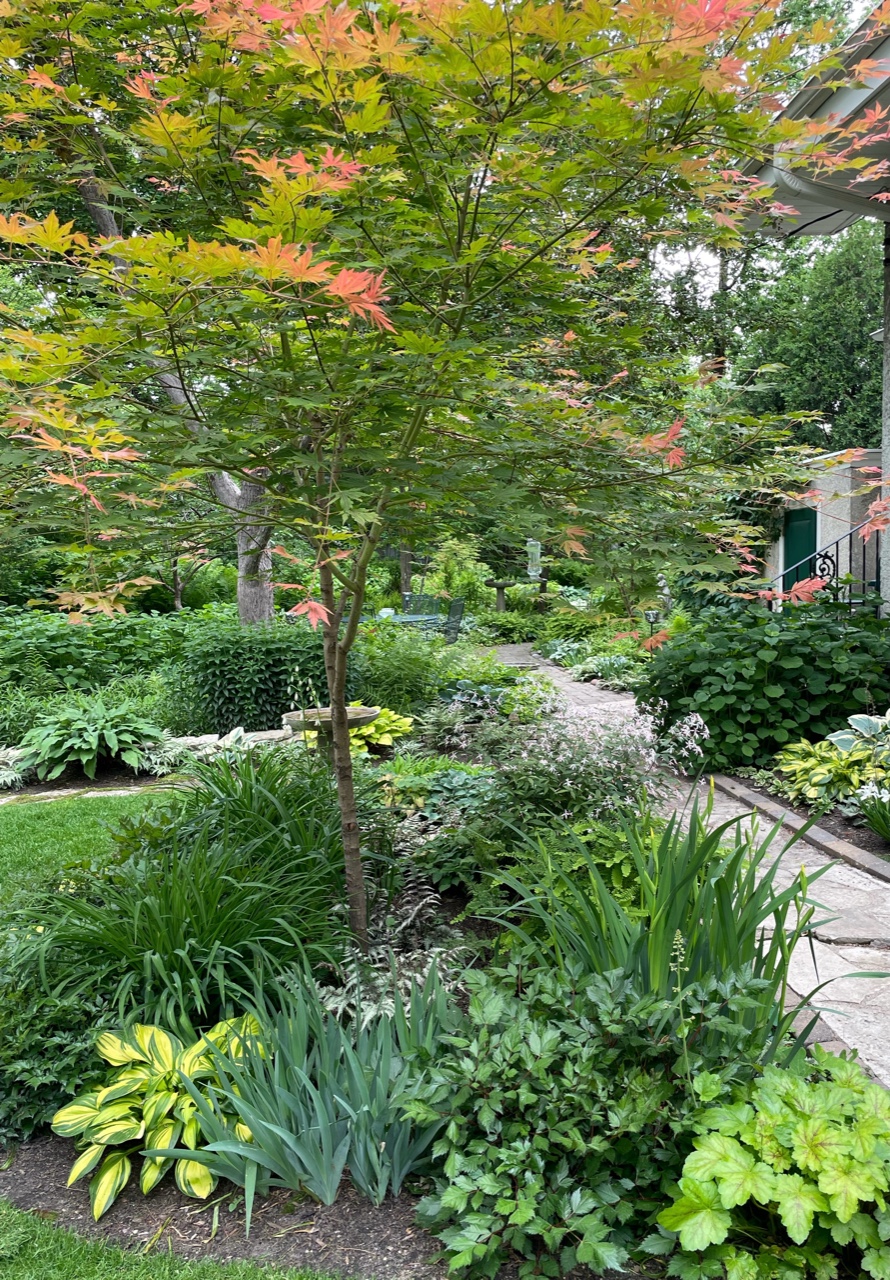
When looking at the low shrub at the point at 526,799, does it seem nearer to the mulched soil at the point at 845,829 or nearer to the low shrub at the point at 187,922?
the low shrub at the point at 187,922

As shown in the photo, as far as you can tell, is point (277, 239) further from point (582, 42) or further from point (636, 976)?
point (636, 976)

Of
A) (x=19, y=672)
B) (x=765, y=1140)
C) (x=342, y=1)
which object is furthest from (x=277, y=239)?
(x=19, y=672)

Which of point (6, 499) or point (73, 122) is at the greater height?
point (73, 122)

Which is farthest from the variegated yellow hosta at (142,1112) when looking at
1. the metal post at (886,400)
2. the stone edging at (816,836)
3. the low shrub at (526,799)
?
the metal post at (886,400)

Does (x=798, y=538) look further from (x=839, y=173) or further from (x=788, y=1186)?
(x=788, y=1186)

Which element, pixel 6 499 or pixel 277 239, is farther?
pixel 6 499

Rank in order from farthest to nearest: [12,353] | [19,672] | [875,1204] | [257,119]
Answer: [19,672] < [257,119] < [12,353] < [875,1204]

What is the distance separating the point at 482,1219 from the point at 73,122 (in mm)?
2966

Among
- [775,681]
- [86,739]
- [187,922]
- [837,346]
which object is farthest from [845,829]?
[837,346]

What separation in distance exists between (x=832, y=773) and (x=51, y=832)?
4534mm

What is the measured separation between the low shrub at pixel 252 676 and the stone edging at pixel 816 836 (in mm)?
3481

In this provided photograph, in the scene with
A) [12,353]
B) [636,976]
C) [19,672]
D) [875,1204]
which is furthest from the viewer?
[19,672]

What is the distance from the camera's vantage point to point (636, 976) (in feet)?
7.37

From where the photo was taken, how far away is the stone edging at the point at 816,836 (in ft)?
13.6
